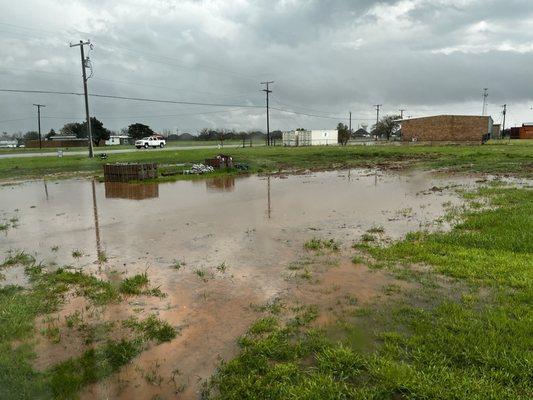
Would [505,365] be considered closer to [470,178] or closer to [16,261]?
[16,261]

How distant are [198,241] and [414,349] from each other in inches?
211

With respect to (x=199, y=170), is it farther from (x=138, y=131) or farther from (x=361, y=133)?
(x=361, y=133)

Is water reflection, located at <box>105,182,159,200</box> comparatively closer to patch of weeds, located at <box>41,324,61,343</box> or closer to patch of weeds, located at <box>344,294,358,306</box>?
patch of weeds, located at <box>41,324,61,343</box>

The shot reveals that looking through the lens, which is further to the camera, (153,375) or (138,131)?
(138,131)

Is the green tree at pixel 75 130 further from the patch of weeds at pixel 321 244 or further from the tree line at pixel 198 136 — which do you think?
the patch of weeds at pixel 321 244

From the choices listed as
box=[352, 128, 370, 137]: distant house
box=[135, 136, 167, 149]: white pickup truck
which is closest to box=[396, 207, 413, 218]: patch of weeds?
box=[135, 136, 167, 149]: white pickup truck

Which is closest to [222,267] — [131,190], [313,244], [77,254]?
[313,244]

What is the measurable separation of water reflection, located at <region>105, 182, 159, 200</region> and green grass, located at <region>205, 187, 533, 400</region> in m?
10.9

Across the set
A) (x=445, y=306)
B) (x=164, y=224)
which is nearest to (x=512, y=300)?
(x=445, y=306)

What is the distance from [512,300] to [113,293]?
5121 mm

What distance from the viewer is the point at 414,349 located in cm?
399

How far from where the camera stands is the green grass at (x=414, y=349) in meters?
3.43

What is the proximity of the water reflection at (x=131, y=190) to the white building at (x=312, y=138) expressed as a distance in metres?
54.0

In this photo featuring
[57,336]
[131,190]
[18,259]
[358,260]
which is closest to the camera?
[57,336]
